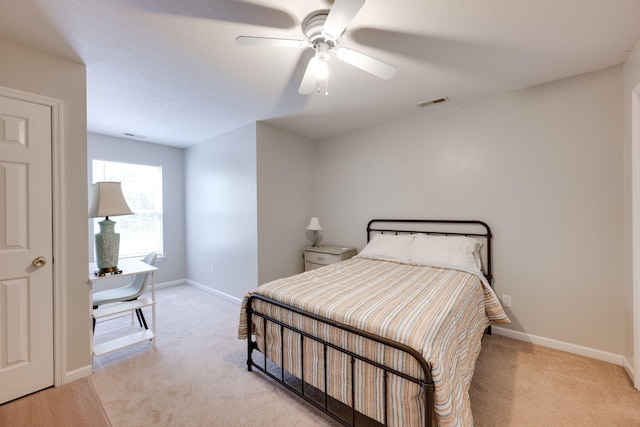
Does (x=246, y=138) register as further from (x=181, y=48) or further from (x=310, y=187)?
(x=181, y=48)

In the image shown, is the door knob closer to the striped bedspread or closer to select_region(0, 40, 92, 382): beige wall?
select_region(0, 40, 92, 382): beige wall

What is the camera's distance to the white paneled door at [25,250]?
1844 millimetres

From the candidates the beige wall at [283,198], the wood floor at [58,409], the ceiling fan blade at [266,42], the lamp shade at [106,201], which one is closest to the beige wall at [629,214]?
the ceiling fan blade at [266,42]

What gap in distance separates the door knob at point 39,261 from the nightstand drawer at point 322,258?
8.96ft

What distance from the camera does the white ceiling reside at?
159 cm

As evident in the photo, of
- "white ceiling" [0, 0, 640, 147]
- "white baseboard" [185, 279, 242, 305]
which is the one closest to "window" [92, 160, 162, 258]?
"white baseboard" [185, 279, 242, 305]

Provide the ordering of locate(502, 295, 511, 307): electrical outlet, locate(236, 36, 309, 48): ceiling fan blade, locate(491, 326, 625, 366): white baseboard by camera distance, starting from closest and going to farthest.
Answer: locate(236, 36, 309, 48): ceiling fan blade → locate(491, 326, 625, 366): white baseboard → locate(502, 295, 511, 307): electrical outlet

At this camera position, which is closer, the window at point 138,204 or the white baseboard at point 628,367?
→ the white baseboard at point 628,367

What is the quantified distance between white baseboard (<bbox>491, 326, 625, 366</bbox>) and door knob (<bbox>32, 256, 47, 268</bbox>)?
4.03 m

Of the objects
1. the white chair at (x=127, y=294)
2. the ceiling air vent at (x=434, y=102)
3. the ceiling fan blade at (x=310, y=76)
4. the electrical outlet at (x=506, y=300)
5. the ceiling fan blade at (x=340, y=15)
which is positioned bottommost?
the electrical outlet at (x=506, y=300)

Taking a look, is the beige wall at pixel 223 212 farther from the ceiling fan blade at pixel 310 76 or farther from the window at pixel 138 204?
the ceiling fan blade at pixel 310 76

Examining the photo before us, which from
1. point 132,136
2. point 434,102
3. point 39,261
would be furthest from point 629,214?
point 132,136

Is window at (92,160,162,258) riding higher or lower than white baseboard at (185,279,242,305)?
higher

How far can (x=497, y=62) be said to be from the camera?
218cm
